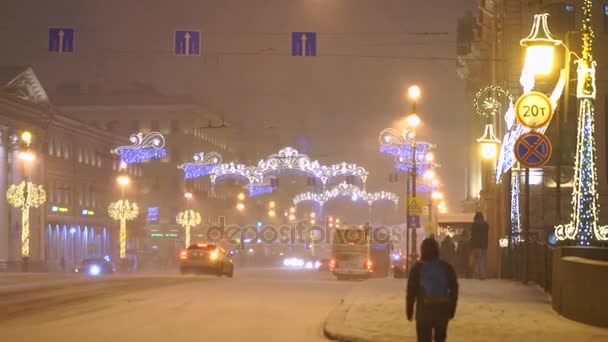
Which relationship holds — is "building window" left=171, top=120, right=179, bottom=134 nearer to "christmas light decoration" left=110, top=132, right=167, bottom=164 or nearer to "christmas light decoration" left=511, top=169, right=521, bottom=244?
"christmas light decoration" left=110, top=132, right=167, bottom=164

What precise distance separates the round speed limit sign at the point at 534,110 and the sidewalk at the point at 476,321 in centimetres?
373

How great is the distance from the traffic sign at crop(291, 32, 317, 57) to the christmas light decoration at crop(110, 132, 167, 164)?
37.6 metres

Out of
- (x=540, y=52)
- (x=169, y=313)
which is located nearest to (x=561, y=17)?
(x=540, y=52)

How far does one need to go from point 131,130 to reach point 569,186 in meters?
79.8

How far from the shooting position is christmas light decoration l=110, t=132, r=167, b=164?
6969cm

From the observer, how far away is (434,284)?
11.2 metres

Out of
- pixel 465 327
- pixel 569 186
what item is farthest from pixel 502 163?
pixel 465 327

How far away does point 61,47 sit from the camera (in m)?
31.6

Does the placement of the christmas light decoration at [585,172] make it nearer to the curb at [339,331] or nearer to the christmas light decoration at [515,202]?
the curb at [339,331]

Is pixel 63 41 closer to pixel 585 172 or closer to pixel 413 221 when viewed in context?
pixel 585 172

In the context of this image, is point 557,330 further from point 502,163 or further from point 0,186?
point 0,186

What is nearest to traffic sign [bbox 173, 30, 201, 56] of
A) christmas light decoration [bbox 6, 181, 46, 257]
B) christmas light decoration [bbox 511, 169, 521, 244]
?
christmas light decoration [bbox 511, 169, 521, 244]

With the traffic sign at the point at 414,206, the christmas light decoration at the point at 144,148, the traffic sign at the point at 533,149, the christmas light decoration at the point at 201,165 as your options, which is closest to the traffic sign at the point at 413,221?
the traffic sign at the point at 414,206

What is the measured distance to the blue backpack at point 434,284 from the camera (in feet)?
36.6
